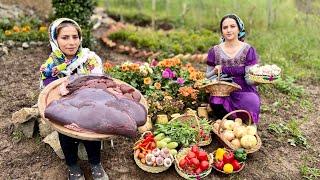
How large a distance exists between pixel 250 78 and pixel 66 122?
231 cm

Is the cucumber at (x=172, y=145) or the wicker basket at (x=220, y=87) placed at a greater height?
the wicker basket at (x=220, y=87)

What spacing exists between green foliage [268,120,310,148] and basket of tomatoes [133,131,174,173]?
1719mm

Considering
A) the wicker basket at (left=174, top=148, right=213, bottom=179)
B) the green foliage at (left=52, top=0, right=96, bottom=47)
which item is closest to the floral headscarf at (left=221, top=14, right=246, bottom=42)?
the wicker basket at (left=174, top=148, right=213, bottom=179)

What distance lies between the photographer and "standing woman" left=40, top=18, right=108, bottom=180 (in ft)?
13.8

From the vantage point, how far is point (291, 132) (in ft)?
18.2

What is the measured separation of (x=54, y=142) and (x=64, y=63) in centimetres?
82

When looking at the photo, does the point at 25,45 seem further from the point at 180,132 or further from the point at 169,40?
the point at 180,132

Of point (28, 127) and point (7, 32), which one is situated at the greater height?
point (7, 32)

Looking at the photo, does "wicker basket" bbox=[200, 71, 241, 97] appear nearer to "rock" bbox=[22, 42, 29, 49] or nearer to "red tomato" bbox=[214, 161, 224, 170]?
"red tomato" bbox=[214, 161, 224, 170]

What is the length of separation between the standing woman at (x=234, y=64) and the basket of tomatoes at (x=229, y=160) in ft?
2.42

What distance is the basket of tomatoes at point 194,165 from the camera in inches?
170

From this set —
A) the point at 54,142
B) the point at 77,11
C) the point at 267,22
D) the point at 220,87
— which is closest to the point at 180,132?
the point at 220,87

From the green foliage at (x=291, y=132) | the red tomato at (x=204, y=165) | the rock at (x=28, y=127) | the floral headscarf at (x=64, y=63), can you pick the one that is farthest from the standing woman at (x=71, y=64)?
the green foliage at (x=291, y=132)

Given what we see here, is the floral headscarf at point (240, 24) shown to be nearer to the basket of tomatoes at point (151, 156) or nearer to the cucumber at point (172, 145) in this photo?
the cucumber at point (172, 145)
